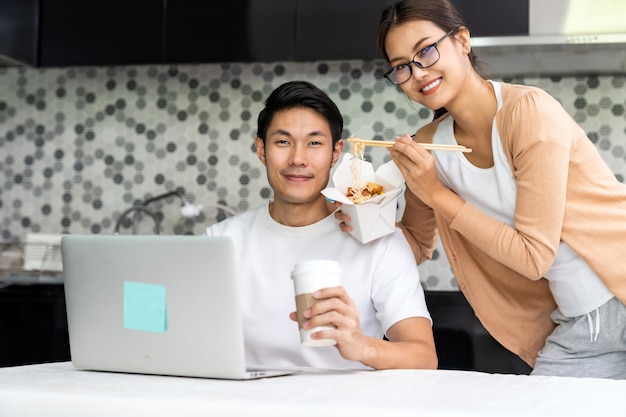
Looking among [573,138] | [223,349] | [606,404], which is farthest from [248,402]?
[573,138]

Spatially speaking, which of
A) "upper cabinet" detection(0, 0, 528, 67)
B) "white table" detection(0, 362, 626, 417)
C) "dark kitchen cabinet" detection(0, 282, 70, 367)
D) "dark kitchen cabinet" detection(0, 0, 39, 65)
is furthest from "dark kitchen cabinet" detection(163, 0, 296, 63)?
"white table" detection(0, 362, 626, 417)

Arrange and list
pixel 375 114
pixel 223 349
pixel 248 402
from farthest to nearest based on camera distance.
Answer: pixel 375 114 → pixel 223 349 → pixel 248 402

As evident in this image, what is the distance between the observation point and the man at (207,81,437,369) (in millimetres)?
1728

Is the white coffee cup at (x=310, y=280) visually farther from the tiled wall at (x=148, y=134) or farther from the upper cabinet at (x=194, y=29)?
the tiled wall at (x=148, y=134)

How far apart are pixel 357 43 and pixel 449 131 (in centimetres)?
144

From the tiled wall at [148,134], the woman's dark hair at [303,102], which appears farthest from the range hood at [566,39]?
the woman's dark hair at [303,102]

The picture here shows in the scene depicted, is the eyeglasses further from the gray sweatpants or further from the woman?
the gray sweatpants

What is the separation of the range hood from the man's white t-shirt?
1.17m

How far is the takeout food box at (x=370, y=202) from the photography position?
1.71 m

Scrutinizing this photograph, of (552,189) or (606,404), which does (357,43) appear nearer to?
(552,189)

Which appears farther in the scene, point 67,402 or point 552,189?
point 552,189

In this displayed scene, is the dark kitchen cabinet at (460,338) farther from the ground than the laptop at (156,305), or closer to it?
closer to it

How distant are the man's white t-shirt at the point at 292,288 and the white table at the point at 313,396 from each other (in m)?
0.46

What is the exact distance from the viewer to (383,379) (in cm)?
123
